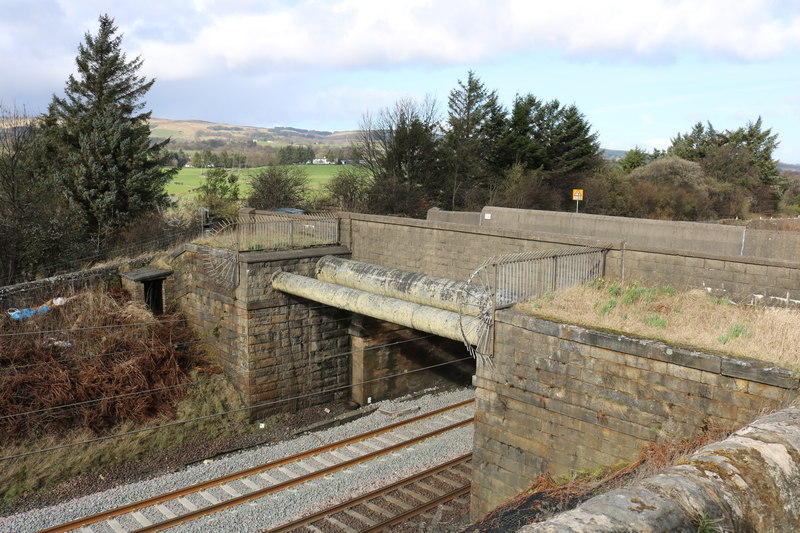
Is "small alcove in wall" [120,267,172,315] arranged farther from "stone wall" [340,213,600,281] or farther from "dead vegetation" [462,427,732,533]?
"dead vegetation" [462,427,732,533]

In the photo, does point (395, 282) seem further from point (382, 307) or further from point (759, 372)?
point (759, 372)

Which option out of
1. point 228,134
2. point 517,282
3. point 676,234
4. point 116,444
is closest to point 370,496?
point 517,282

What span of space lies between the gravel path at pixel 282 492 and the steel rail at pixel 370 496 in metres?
0.35

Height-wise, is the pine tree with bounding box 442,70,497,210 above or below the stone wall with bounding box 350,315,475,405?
above

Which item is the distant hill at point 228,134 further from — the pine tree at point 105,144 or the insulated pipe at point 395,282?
the insulated pipe at point 395,282

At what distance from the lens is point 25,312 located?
15.6m

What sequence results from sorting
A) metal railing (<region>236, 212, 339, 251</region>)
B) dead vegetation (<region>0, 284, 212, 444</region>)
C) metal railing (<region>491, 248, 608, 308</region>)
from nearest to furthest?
1. metal railing (<region>491, 248, 608, 308</region>)
2. dead vegetation (<region>0, 284, 212, 444</region>)
3. metal railing (<region>236, 212, 339, 251</region>)

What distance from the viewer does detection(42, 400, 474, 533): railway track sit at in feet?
35.0

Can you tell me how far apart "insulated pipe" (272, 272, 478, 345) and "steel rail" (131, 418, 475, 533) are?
3.15 m

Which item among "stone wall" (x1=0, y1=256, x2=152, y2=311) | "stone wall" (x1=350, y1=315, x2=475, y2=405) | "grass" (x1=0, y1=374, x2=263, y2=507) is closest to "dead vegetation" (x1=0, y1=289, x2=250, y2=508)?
"grass" (x1=0, y1=374, x2=263, y2=507)

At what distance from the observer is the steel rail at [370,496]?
1044 cm

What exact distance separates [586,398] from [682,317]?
6.05 ft

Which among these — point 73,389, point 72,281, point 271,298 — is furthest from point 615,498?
point 72,281

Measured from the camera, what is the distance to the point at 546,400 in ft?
28.9
